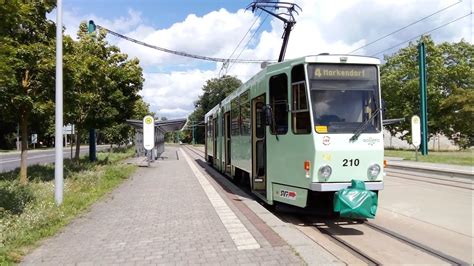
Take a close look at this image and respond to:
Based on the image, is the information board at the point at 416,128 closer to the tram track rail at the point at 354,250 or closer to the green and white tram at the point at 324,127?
the green and white tram at the point at 324,127

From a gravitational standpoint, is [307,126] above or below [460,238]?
above

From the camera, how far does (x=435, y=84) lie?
177 ft

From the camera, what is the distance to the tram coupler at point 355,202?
799 cm

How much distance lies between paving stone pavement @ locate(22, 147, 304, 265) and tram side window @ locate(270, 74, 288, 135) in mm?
2135

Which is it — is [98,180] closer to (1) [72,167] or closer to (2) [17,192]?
(2) [17,192]

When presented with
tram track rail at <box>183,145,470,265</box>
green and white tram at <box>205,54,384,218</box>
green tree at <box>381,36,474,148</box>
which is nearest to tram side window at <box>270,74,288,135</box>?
green and white tram at <box>205,54,384,218</box>

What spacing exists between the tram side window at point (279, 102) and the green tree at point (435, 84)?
147 feet

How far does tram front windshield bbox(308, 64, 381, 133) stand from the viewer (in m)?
8.59

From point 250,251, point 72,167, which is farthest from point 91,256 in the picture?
point 72,167

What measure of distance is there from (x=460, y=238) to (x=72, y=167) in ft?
53.8

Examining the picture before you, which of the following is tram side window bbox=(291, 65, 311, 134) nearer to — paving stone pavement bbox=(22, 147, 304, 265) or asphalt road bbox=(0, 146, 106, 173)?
paving stone pavement bbox=(22, 147, 304, 265)

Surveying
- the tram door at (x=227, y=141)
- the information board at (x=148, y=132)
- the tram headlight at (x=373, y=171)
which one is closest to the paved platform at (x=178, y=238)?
the tram headlight at (x=373, y=171)

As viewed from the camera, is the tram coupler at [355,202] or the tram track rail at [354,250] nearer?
the tram track rail at [354,250]

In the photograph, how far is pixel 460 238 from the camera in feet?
25.0
